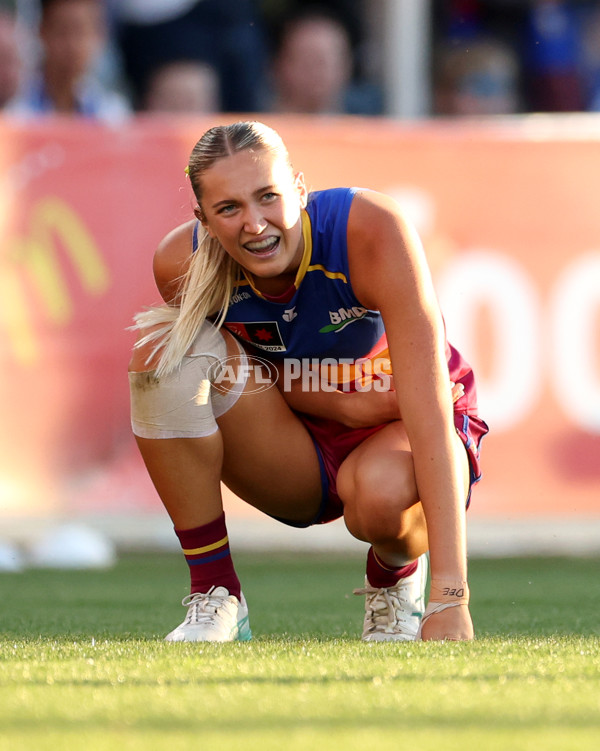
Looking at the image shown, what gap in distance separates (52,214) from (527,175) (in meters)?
2.00

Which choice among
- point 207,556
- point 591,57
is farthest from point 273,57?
point 207,556

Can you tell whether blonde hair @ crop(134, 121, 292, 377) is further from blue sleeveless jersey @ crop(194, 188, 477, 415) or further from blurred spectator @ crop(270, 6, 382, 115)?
blurred spectator @ crop(270, 6, 382, 115)

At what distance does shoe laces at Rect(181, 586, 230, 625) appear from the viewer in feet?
9.64

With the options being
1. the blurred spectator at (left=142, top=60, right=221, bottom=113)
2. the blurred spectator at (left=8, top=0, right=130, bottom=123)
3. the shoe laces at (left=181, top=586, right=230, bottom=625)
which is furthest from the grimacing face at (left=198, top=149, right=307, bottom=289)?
the blurred spectator at (left=142, top=60, right=221, bottom=113)

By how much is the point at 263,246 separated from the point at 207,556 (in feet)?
2.41

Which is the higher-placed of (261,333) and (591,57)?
(591,57)

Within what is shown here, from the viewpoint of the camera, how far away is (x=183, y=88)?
656 centimetres

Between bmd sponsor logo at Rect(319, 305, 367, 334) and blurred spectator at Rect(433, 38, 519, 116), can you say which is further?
blurred spectator at Rect(433, 38, 519, 116)

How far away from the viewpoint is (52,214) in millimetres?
5355

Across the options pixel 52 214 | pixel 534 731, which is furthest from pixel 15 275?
pixel 534 731

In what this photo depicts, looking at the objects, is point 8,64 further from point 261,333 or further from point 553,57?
point 261,333

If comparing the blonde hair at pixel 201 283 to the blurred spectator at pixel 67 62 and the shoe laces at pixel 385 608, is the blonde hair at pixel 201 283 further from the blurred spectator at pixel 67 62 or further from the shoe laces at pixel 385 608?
the blurred spectator at pixel 67 62

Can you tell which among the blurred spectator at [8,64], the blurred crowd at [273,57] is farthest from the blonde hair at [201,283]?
the blurred spectator at [8,64]

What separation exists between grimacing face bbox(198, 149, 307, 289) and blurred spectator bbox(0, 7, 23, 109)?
139 inches
